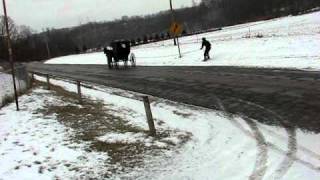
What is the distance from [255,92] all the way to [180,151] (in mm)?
6102

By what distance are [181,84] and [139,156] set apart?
1089 centimetres

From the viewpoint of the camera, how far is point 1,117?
1402 centimetres

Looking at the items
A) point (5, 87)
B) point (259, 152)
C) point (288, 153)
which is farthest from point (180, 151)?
point (5, 87)

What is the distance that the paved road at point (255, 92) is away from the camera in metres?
11.4

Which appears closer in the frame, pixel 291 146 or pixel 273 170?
pixel 273 170

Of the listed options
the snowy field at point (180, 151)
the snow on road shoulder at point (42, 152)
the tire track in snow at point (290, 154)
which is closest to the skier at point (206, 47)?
the snowy field at point (180, 151)

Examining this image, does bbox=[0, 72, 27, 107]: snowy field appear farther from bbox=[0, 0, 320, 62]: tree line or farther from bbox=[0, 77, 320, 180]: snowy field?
bbox=[0, 0, 320, 62]: tree line

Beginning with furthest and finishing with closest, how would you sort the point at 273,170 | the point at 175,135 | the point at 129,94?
the point at 129,94
the point at 175,135
the point at 273,170

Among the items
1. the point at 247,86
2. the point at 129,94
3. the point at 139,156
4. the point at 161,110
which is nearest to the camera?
the point at 139,156

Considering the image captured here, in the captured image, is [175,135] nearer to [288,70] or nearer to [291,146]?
[291,146]

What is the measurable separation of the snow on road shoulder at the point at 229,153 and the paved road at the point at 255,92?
2.39 ft

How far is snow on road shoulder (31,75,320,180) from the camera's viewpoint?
7.82 meters

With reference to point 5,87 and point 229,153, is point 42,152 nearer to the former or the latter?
point 229,153

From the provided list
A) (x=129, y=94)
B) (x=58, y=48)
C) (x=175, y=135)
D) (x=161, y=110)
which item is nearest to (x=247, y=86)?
(x=161, y=110)
